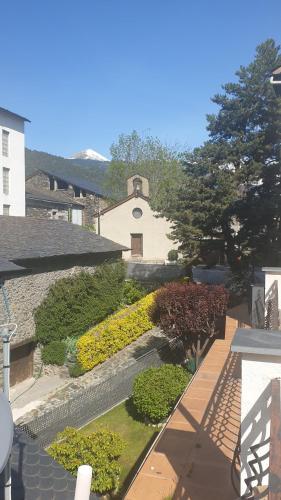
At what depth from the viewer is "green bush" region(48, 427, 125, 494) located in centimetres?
898

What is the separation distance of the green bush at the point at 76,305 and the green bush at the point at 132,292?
7.96 ft

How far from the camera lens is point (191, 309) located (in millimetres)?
14797

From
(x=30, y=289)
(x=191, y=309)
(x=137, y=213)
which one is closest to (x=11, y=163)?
(x=137, y=213)

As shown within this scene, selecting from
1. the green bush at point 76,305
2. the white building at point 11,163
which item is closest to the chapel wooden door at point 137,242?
the white building at point 11,163

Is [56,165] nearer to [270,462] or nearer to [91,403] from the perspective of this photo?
[91,403]

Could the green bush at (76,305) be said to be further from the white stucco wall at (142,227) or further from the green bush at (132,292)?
the white stucco wall at (142,227)

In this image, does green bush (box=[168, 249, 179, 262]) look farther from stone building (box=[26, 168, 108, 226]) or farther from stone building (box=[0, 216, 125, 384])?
stone building (box=[0, 216, 125, 384])

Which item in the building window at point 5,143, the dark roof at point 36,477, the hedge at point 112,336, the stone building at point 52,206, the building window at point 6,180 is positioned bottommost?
the hedge at point 112,336

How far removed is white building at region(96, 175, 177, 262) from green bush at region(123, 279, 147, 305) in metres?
13.5

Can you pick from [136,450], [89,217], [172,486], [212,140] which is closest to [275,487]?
[172,486]

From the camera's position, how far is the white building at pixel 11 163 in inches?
1469

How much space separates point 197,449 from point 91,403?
8.19 m

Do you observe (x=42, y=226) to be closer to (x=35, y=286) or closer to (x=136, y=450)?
(x=35, y=286)

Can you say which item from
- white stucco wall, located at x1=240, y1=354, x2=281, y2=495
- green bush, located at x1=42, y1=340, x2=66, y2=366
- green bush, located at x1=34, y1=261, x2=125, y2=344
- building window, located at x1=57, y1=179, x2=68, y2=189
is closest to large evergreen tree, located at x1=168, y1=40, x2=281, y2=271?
green bush, located at x1=34, y1=261, x2=125, y2=344
